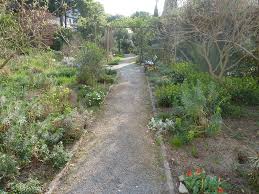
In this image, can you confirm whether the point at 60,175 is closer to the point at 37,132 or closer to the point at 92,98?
the point at 37,132

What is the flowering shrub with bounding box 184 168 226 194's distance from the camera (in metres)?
4.55

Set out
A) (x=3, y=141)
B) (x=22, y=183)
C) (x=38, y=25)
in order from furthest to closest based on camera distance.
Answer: (x=38, y=25) < (x=3, y=141) < (x=22, y=183)

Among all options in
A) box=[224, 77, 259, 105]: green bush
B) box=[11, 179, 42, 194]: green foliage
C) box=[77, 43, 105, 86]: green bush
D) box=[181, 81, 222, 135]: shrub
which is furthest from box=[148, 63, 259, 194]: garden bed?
box=[77, 43, 105, 86]: green bush

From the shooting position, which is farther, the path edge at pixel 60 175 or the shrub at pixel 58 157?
the shrub at pixel 58 157

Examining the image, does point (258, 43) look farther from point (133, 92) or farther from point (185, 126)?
point (185, 126)

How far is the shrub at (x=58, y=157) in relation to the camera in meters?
5.43

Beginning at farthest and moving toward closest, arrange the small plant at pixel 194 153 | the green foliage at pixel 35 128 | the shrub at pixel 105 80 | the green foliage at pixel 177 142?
the shrub at pixel 105 80, the green foliage at pixel 177 142, the small plant at pixel 194 153, the green foliage at pixel 35 128

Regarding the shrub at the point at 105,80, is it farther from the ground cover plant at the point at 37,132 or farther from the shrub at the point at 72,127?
the shrub at the point at 72,127

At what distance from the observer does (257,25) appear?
30.4 feet

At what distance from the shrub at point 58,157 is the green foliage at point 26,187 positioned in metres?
0.76

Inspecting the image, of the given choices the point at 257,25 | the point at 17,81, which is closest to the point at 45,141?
the point at 17,81

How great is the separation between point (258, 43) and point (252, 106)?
291 cm

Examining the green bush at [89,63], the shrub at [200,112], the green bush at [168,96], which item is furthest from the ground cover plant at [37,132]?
the shrub at [200,112]

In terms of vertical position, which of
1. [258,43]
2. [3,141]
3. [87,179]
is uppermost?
[258,43]
